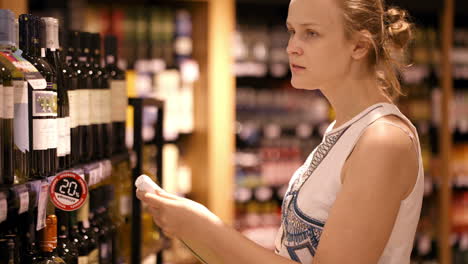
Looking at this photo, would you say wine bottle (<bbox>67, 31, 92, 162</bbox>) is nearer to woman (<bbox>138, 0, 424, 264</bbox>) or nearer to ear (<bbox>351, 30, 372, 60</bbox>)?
woman (<bbox>138, 0, 424, 264</bbox>)

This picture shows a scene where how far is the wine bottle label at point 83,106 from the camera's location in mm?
1933

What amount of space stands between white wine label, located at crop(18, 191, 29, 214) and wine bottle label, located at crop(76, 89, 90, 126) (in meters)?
0.45

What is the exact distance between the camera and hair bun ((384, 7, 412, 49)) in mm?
1735

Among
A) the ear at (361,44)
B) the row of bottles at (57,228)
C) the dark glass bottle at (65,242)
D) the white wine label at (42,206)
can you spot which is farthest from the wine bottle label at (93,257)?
the ear at (361,44)

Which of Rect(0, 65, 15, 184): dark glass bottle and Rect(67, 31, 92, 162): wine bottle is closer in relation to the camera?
Rect(0, 65, 15, 184): dark glass bottle

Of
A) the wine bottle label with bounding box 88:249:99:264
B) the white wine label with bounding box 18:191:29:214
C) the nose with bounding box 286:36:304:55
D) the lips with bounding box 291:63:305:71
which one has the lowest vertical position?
the wine bottle label with bounding box 88:249:99:264

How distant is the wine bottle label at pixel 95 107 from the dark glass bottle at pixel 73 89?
11 centimetres

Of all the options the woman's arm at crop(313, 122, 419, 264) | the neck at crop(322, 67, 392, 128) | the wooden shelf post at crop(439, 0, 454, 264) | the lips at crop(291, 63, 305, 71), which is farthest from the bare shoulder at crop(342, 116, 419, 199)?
the wooden shelf post at crop(439, 0, 454, 264)

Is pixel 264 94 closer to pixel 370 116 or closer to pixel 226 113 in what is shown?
pixel 226 113

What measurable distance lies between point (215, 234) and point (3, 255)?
0.49 meters

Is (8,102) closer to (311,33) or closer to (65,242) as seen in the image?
(65,242)

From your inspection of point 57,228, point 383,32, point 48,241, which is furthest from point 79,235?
point 383,32

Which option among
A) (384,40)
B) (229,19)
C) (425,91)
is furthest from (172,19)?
(384,40)

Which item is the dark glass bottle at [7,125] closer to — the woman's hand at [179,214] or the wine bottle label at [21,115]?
the wine bottle label at [21,115]
